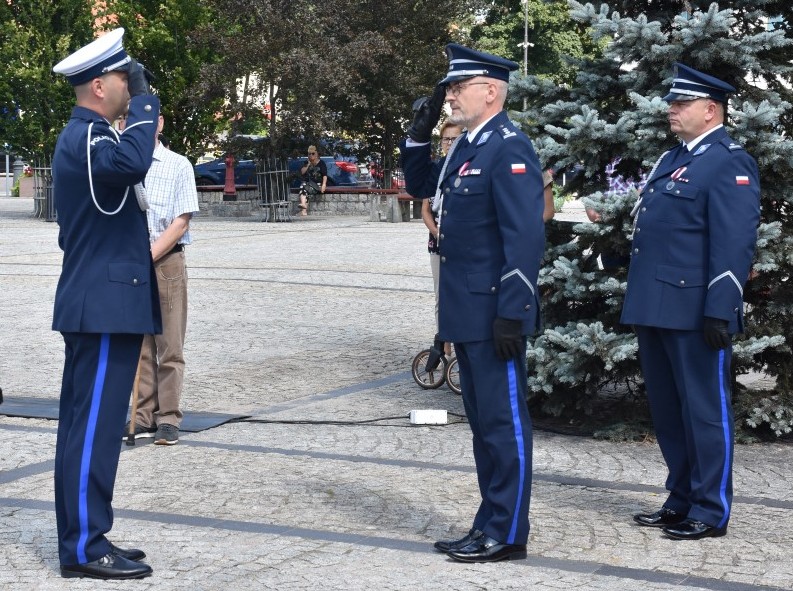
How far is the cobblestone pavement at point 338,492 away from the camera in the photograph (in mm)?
5070

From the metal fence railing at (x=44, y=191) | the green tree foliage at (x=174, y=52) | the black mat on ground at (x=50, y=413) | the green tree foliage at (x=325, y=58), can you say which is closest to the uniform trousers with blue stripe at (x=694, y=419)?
the black mat on ground at (x=50, y=413)

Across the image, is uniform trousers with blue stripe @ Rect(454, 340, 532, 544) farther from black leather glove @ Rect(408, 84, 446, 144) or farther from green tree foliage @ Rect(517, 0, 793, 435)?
green tree foliage @ Rect(517, 0, 793, 435)

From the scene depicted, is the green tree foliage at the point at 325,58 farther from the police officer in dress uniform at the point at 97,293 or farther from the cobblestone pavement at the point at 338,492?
the police officer in dress uniform at the point at 97,293

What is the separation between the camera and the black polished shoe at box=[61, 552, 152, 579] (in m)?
4.96

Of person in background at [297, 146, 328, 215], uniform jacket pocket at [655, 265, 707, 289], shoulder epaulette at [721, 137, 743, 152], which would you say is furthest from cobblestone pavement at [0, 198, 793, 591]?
person in background at [297, 146, 328, 215]

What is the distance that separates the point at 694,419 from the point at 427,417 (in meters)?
2.59

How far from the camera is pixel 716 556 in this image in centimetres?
532

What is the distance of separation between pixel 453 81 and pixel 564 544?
1930 millimetres

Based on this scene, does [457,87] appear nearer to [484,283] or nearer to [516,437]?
[484,283]

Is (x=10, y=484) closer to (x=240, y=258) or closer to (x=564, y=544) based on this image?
(x=564, y=544)

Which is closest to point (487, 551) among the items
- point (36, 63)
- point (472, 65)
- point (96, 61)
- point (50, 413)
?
point (472, 65)

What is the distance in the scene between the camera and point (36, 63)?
28.4 meters

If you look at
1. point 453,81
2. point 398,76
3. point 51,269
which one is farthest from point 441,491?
point 398,76

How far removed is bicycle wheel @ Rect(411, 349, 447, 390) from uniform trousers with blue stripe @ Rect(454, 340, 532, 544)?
400 centimetres
